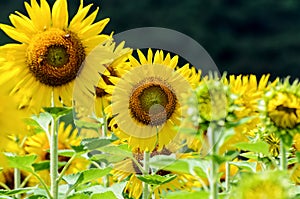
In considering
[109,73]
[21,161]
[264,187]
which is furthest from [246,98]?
[264,187]

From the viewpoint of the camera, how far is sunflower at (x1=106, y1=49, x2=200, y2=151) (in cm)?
159

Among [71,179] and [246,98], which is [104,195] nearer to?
[71,179]

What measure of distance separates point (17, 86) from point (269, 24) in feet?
29.9

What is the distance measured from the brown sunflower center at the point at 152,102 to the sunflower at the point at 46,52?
108mm

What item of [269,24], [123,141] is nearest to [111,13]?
[269,24]

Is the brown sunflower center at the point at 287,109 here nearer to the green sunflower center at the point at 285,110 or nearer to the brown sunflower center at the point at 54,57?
the green sunflower center at the point at 285,110

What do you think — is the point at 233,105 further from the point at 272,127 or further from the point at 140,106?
the point at 140,106

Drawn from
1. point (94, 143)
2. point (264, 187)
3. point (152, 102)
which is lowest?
point (264, 187)

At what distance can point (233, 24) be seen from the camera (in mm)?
10594

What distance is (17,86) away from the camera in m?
1.60

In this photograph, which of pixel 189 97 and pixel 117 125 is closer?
pixel 189 97

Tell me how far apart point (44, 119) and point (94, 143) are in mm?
151

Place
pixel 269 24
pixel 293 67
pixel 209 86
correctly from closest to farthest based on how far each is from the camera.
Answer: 1. pixel 209 86
2. pixel 293 67
3. pixel 269 24

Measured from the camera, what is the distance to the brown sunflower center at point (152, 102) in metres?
1.59
